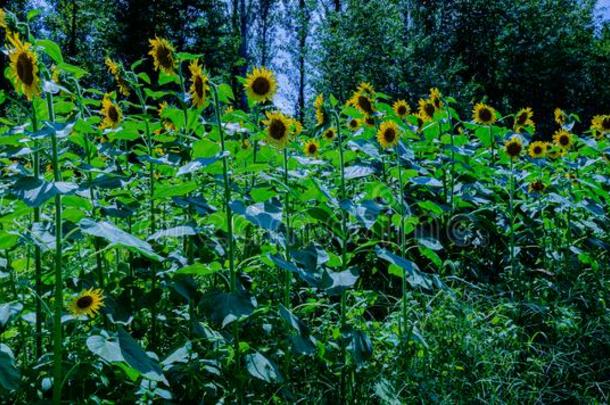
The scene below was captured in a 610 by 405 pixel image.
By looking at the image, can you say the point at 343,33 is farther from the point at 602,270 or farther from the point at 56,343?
the point at 56,343

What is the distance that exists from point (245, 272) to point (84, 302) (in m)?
0.89

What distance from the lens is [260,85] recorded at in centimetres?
248

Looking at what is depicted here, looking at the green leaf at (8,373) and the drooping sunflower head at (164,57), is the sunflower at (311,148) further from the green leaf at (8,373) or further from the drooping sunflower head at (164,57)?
the green leaf at (8,373)

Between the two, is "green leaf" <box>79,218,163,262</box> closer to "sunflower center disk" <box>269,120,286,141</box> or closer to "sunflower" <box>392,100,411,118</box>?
"sunflower center disk" <box>269,120,286,141</box>

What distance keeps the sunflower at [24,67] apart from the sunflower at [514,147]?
3045mm

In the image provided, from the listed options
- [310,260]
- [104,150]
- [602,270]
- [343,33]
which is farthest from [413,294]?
[343,33]

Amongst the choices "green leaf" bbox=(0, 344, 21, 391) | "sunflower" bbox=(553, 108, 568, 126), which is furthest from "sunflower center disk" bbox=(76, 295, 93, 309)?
"sunflower" bbox=(553, 108, 568, 126)

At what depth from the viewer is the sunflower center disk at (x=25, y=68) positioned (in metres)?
1.68

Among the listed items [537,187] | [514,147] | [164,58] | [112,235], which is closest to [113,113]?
[164,58]

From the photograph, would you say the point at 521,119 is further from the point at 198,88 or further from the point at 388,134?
the point at 198,88

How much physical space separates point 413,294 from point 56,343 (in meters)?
2.08

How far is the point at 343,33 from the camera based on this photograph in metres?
15.5

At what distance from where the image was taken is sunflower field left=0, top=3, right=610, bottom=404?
5.85 feet

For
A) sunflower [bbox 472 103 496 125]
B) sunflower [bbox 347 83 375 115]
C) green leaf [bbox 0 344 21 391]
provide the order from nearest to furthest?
1. green leaf [bbox 0 344 21 391]
2. sunflower [bbox 347 83 375 115]
3. sunflower [bbox 472 103 496 125]
